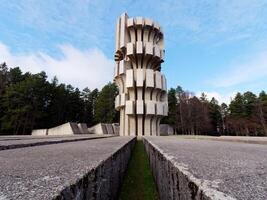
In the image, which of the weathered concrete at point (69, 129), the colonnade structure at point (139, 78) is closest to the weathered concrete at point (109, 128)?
the weathered concrete at point (69, 129)

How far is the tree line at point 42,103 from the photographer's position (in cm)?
4247

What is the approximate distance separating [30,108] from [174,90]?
35833mm

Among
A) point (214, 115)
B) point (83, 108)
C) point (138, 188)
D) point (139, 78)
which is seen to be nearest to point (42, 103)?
point (83, 108)

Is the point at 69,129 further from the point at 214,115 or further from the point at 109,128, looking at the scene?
the point at 214,115

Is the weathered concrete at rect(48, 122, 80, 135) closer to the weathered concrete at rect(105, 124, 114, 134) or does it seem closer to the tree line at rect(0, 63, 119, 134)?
the weathered concrete at rect(105, 124, 114, 134)

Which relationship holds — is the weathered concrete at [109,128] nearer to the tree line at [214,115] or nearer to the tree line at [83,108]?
the tree line at [83,108]

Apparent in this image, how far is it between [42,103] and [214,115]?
4327 cm

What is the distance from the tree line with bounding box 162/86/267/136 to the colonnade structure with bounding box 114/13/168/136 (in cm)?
2619

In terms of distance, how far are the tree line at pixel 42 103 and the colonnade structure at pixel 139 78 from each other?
21.6 meters

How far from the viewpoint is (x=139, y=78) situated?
88.6 ft

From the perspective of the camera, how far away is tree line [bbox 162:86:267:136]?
52.5 metres

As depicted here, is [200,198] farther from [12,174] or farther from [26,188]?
[12,174]

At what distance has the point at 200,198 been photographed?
124cm

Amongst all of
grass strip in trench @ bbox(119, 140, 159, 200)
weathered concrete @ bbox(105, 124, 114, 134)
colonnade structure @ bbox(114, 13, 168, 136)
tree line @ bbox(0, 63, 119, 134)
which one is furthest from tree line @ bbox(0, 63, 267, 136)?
grass strip in trench @ bbox(119, 140, 159, 200)
